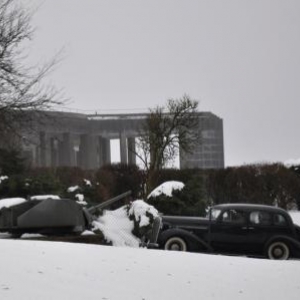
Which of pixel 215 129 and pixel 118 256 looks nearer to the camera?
pixel 118 256

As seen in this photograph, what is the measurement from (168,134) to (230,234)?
14949mm

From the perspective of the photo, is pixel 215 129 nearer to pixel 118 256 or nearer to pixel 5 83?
pixel 5 83

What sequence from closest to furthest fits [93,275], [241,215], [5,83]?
[93,275]
[5,83]
[241,215]

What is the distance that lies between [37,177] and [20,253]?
16.1 meters

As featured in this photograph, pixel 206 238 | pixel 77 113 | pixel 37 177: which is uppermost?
pixel 77 113

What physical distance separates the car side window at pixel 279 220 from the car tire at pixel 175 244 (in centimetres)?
236

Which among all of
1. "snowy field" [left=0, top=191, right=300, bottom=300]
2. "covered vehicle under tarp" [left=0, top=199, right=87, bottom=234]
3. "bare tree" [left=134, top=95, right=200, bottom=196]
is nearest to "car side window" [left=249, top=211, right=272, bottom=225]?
"covered vehicle under tarp" [left=0, top=199, right=87, bottom=234]

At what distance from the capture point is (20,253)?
9219 mm

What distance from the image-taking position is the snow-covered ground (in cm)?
739

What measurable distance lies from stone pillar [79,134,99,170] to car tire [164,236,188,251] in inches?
1620

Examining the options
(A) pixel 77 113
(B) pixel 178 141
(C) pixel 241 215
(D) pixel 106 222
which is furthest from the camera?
(A) pixel 77 113

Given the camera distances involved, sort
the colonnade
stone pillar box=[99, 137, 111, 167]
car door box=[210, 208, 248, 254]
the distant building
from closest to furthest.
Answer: car door box=[210, 208, 248, 254], the colonnade, the distant building, stone pillar box=[99, 137, 111, 167]

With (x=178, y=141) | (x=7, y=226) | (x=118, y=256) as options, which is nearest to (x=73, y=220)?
(x=7, y=226)

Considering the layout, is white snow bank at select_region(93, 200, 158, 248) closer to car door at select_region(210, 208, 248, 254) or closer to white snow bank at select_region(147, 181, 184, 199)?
white snow bank at select_region(147, 181, 184, 199)
